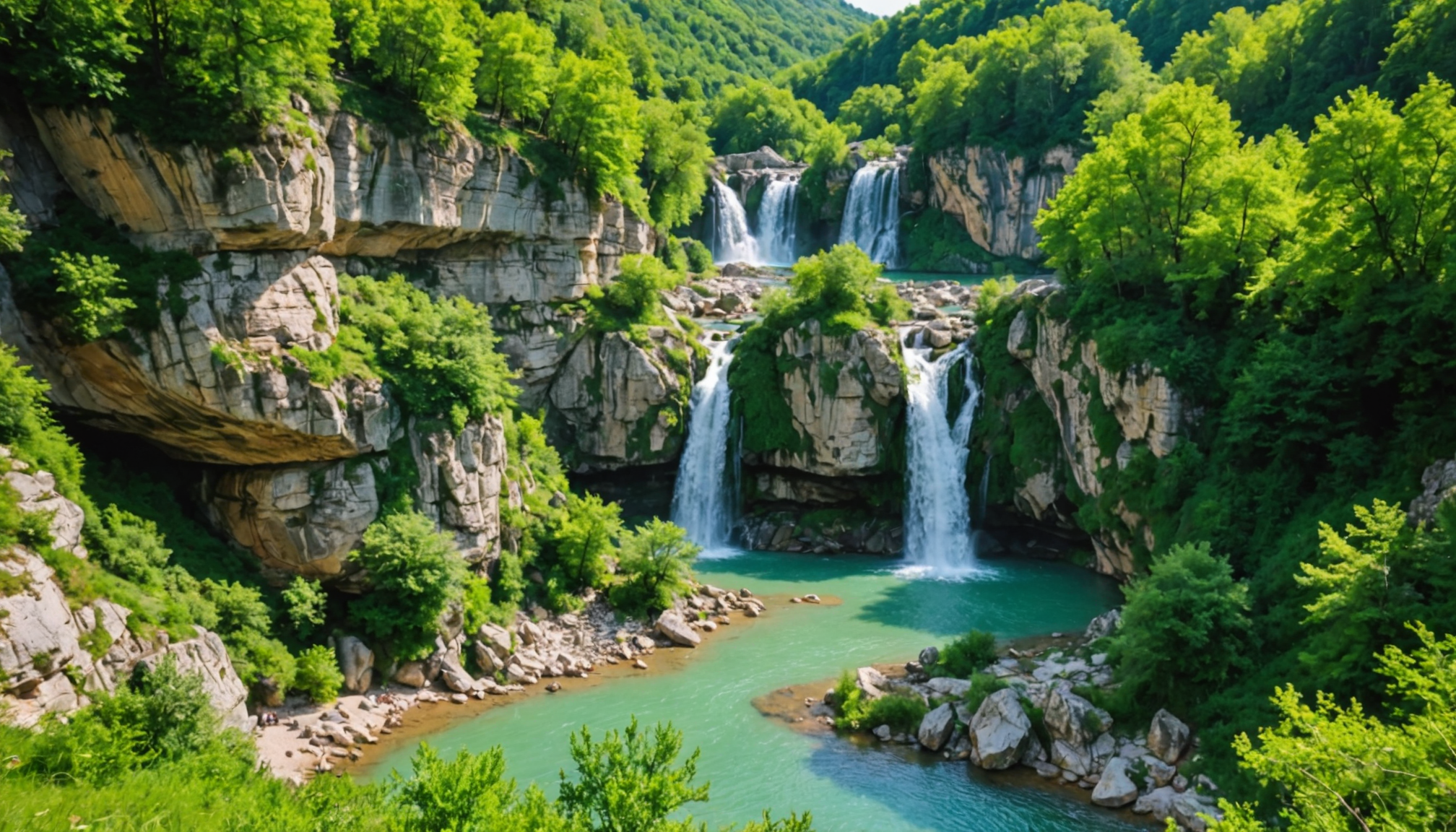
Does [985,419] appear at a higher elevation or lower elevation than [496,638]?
higher

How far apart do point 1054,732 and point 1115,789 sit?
6.40 feet

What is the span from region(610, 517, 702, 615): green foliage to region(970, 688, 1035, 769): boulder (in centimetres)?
1098

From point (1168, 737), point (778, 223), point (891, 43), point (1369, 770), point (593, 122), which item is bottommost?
point (1168, 737)

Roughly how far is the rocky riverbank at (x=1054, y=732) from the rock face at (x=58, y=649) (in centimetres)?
1350

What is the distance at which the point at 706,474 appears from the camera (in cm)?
3762

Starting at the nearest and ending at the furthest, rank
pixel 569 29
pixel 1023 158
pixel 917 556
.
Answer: pixel 917 556 → pixel 569 29 → pixel 1023 158

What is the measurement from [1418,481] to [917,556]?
17794 mm

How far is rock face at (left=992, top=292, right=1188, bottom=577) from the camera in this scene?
2658 cm

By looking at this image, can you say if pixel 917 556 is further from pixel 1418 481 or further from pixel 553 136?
pixel 553 136

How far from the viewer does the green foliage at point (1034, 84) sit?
209ft

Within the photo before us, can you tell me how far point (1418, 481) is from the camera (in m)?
19.0

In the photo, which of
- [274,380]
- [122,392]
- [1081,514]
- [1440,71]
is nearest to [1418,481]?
[1081,514]

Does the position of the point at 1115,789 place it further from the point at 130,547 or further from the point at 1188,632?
the point at 130,547

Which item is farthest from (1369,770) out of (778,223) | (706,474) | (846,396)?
(778,223)
